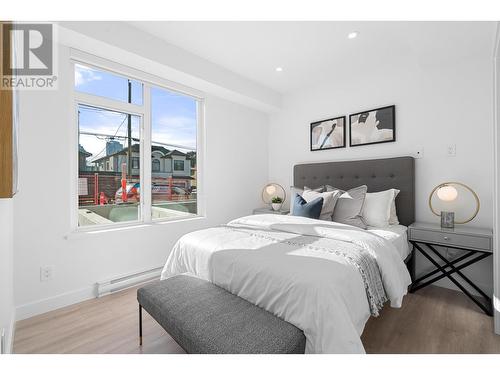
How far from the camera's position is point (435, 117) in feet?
8.55

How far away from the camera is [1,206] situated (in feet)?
3.94

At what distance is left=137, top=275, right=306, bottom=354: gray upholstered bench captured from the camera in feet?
3.54

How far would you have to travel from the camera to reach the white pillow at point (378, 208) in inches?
98.2

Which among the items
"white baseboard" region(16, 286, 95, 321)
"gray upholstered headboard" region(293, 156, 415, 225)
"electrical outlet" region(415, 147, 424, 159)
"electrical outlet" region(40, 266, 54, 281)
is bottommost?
"white baseboard" region(16, 286, 95, 321)

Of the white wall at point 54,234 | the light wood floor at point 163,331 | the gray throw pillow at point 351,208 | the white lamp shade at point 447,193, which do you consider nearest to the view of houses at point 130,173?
the white wall at point 54,234

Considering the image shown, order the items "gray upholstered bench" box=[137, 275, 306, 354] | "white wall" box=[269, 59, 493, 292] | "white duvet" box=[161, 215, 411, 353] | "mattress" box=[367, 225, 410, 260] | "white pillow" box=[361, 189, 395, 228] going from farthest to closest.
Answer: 1. "white pillow" box=[361, 189, 395, 228]
2. "white wall" box=[269, 59, 493, 292]
3. "mattress" box=[367, 225, 410, 260]
4. "white duvet" box=[161, 215, 411, 353]
5. "gray upholstered bench" box=[137, 275, 306, 354]

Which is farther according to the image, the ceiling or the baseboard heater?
the baseboard heater

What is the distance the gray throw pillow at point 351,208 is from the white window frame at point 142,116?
1763mm

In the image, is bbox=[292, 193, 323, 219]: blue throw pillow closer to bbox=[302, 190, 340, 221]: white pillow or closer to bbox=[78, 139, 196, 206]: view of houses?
bbox=[302, 190, 340, 221]: white pillow

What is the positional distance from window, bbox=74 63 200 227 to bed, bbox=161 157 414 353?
1.04 meters

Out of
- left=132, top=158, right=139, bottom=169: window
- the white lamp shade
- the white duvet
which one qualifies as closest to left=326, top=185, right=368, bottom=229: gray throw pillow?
the white duvet

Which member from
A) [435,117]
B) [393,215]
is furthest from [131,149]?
[435,117]

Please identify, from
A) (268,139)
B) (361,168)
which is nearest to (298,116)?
(268,139)

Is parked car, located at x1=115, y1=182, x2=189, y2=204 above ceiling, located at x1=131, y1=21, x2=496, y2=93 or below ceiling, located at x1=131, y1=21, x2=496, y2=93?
below
